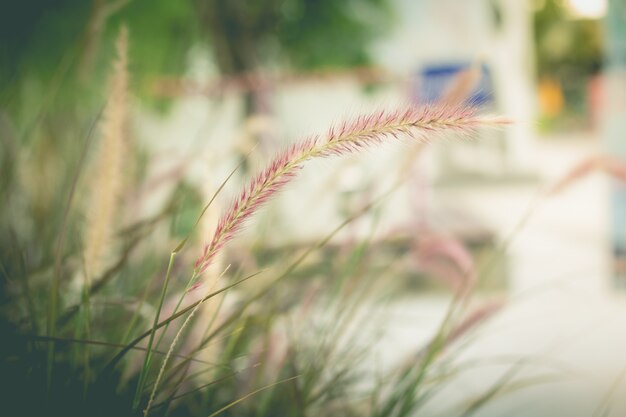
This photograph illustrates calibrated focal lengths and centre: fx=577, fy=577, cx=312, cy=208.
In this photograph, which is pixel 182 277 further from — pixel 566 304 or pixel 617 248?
pixel 617 248

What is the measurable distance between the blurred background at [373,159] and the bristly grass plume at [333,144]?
0.03m

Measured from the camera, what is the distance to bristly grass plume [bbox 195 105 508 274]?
1.41 feet

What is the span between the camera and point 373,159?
150 inches

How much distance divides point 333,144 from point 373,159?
340cm

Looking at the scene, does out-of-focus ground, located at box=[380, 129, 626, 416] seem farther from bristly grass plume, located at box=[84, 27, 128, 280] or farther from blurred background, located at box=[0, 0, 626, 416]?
bristly grass plume, located at box=[84, 27, 128, 280]

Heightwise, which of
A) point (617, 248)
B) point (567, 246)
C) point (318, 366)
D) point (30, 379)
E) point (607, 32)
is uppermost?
point (607, 32)

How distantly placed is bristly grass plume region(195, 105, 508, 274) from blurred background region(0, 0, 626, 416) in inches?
1.2

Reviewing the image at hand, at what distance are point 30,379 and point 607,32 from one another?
108 inches

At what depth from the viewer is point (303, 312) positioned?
2.76 ft

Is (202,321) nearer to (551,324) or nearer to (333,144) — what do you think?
(333,144)

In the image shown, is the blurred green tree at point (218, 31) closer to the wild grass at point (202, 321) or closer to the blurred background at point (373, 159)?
the blurred background at point (373, 159)

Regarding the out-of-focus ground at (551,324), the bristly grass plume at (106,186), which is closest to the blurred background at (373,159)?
the out-of-focus ground at (551,324)

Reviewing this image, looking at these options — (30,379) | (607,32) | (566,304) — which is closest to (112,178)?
(30,379)

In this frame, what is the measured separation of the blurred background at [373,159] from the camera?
100 cm
